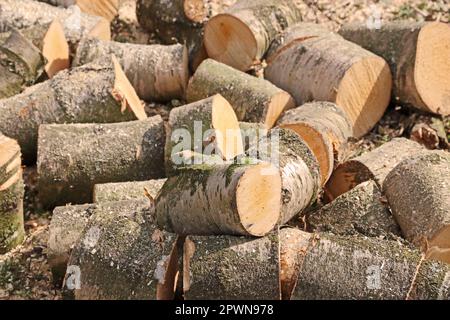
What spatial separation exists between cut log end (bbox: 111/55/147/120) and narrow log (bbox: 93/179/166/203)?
81 centimetres

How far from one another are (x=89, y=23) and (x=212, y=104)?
186 cm

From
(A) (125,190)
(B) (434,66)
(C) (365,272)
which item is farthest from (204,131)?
→ (B) (434,66)

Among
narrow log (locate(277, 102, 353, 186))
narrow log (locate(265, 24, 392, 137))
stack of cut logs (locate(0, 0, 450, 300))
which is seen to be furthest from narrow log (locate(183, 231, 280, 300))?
narrow log (locate(265, 24, 392, 137))

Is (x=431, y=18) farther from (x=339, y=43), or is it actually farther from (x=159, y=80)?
(x=159, y=80)

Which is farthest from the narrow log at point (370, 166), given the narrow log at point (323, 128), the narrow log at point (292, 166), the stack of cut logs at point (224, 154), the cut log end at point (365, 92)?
the cut log end at point (365, 92)

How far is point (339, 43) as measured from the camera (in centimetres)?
616

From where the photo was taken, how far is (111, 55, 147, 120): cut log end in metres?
5.73

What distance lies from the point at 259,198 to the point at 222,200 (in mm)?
195

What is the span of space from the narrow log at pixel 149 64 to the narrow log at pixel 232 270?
2.43 metres

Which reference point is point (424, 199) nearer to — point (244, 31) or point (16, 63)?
point (244, 31)

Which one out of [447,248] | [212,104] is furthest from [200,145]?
[447,248]

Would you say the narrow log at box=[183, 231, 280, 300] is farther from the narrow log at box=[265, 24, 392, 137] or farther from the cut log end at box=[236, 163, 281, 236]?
the narrow log at box=[265, 24, 392, 137]

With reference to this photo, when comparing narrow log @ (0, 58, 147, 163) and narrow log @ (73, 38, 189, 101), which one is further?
narrow log @ (73, 38, 189, 101)
